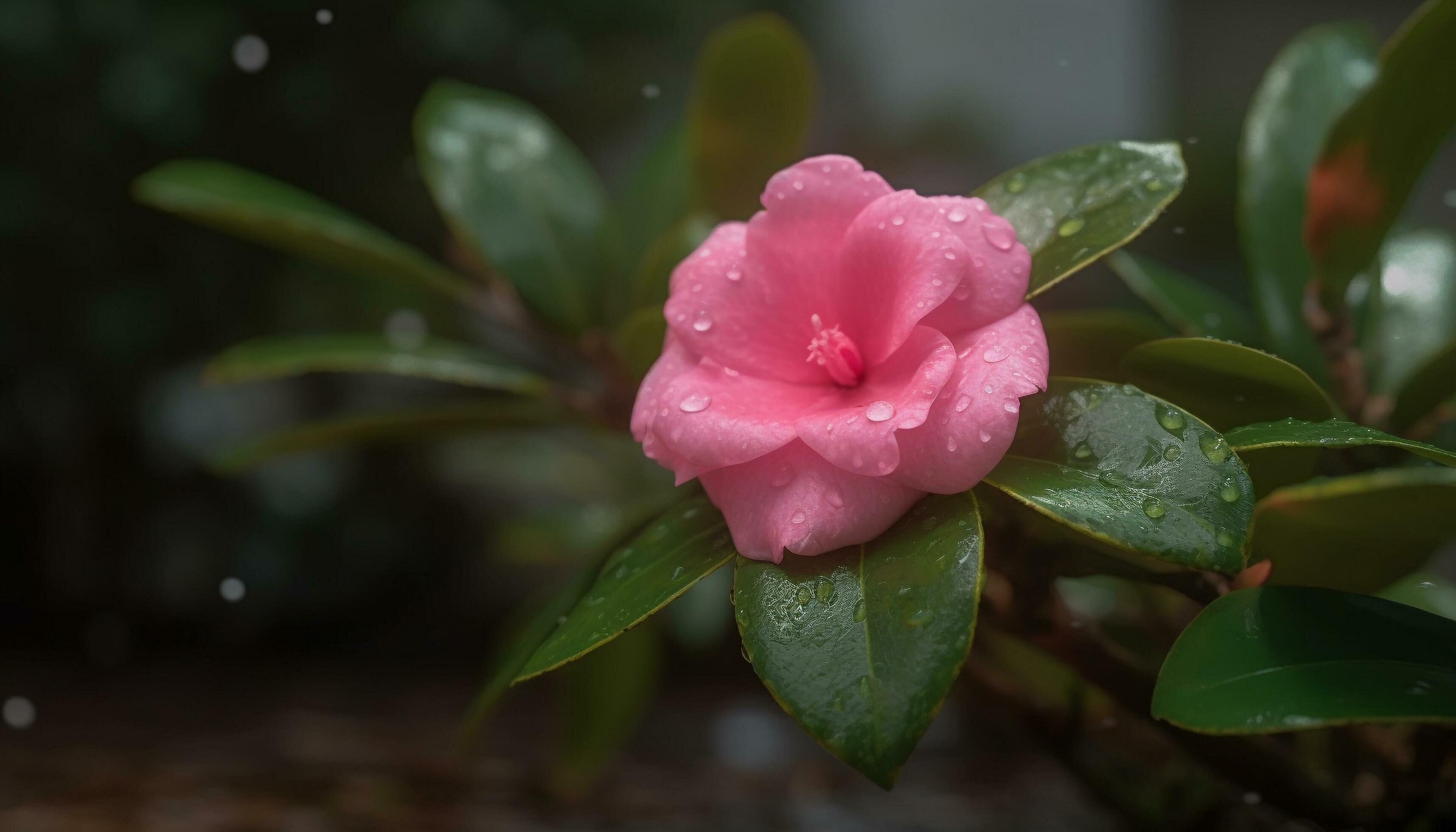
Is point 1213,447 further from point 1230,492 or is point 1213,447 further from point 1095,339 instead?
point 1095,339

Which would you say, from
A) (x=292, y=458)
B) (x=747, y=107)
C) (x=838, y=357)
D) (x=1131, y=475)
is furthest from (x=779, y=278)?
(x=292, y=458)

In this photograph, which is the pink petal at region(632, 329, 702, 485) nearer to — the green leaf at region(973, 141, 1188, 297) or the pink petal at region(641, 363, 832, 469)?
the pink petal at region(641, 363, 832, 469)

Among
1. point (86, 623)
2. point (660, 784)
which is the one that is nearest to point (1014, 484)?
point (660, 784)

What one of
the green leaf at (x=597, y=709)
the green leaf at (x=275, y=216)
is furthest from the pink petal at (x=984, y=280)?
the green leaf at (x=597, y=709)

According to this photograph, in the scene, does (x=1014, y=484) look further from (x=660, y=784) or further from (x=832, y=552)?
(x=660, y=784)

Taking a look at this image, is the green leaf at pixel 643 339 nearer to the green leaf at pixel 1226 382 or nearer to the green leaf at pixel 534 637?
the green leaf at pixel 534 637

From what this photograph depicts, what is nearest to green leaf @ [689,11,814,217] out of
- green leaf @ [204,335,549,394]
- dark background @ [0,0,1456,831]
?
green leaf @ [204,335,549,394]
